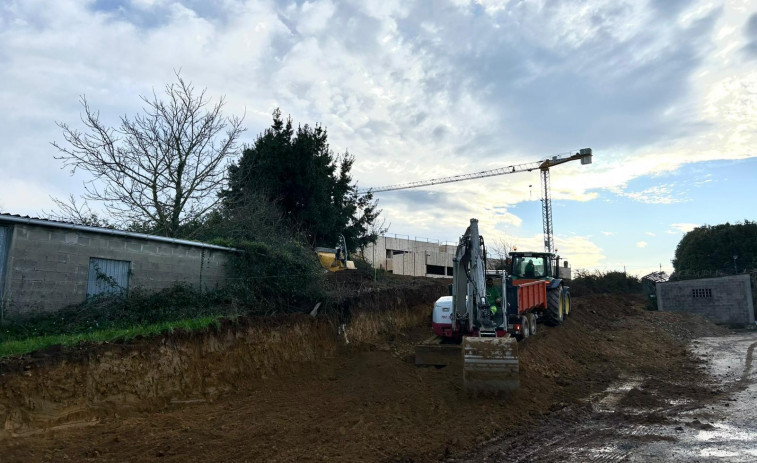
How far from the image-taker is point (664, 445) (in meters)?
7.20

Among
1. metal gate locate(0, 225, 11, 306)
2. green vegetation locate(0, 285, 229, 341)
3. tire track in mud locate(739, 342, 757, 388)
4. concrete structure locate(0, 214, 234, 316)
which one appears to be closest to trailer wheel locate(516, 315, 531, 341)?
tire track in mud locate(739, 342, 757, 388)

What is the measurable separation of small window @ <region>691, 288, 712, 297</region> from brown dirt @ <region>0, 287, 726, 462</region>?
60.1 ft

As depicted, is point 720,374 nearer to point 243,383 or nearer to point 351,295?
point 351,295

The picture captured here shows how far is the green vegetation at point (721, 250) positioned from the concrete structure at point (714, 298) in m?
17.3

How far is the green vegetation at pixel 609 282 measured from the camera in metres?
41.3

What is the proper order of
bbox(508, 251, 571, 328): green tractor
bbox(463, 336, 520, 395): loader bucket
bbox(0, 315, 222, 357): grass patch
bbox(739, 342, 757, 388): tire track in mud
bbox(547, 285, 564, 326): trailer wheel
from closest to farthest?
bbox(0, 315, 222, 357): grass patch < bbox(463, 336, 520, 395): loader bucket < bbox(739, 342, 757, 388): tire track in mud < bbox(508, 251, 571, 328): green tractor < bbox(547, 285, 564, 326): trailer wheel

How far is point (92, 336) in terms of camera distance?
8484mm

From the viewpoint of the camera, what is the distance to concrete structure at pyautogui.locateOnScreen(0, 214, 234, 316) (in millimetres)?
9477

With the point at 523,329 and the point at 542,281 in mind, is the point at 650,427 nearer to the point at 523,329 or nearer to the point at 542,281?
the point at 523,329

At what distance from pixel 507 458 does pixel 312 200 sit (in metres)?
17.6

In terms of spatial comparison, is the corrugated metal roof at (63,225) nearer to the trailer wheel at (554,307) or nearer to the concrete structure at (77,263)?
the concrete structure at (77,263)

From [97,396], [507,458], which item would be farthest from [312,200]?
[507,458]

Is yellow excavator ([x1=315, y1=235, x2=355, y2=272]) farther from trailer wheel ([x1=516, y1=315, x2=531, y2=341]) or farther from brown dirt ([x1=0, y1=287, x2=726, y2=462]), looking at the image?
trailer wheel ([x1=516, y1=315, x2=531, y2=341])

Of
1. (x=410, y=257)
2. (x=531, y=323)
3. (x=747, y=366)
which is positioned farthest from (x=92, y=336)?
(x=410, y=257)
